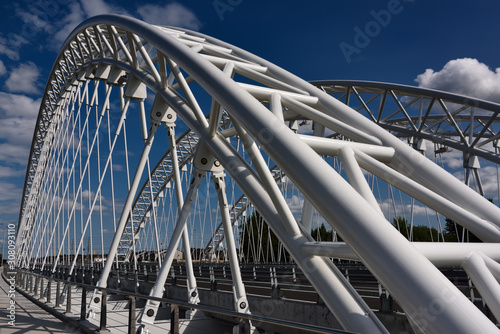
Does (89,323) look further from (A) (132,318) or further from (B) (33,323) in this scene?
(A) (132,318)

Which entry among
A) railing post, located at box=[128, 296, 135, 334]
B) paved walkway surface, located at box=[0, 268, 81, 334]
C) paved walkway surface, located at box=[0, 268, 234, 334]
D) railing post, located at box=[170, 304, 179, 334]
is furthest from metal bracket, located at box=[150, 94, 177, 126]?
railing post, located at box=[170, 304, 179, 334]

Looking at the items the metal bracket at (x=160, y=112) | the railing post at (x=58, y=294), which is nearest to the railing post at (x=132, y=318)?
the metal bracket at (x=160, y=112)

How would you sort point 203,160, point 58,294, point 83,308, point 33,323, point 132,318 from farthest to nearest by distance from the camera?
point 58,294, point 33,323, point 83,308, point 203,160, point 132,318

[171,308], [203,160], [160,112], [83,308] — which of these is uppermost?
[160,112]

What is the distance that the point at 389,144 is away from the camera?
6.96 m

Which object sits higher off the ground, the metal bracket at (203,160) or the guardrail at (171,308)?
the metal bracket at (203,160)

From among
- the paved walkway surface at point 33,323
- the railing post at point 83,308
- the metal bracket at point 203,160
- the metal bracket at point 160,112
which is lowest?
the paved walkway surface at point 33,323

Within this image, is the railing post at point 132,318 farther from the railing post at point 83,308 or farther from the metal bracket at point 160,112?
the metal bracket at point 160,112

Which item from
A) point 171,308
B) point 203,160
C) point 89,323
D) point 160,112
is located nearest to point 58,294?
point 89,323

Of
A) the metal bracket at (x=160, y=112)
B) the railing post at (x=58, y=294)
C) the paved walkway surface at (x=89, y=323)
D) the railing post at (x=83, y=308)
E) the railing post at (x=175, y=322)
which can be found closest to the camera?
the railing post at (x=175, y=322)

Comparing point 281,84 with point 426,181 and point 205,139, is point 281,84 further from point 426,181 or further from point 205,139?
point 426,181

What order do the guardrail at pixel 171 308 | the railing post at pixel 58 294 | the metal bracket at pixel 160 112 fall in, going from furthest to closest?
the railing post at pixel 58 294, the metal bracket at pixel 160 112, the guardrail at pixel 171 308

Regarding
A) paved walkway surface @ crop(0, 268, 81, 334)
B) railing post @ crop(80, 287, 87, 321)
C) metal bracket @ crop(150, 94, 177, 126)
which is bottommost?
paved walkway surface @ crop(0, 268, 81, 334)

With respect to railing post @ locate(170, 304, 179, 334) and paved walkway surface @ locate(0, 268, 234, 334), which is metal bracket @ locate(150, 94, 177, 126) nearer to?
paved walkway surface @ locate(0, 268, 234, 334)
